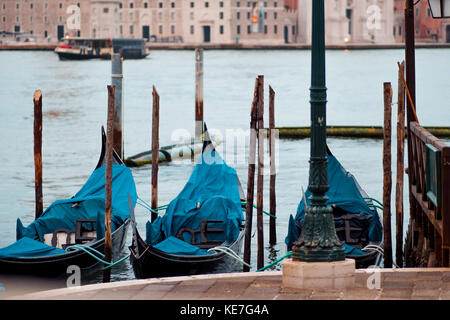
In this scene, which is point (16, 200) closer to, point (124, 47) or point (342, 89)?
point (342, 89)

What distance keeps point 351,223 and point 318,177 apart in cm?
393

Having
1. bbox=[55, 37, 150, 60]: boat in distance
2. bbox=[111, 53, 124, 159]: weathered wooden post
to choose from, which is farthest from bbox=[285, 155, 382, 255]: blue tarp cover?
bbox=[55, 37, 150, 60]: boat in distance

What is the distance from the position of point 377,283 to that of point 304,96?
4482 cm

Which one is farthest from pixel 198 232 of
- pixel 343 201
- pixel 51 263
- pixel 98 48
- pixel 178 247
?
pixel 98 48

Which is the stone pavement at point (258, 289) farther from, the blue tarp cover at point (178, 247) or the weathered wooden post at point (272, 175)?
the weathered wooden post at point (272, 175)

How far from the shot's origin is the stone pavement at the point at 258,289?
597cm

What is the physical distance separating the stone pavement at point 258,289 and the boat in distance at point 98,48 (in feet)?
287

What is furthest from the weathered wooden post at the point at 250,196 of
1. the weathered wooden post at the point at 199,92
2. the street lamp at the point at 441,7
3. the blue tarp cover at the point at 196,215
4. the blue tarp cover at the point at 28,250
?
the weathered wooden post at the point at 199,92

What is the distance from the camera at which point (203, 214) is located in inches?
399

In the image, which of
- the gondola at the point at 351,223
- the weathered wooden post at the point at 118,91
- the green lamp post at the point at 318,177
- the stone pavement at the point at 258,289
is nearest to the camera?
the stone pavement at the point at 258,289

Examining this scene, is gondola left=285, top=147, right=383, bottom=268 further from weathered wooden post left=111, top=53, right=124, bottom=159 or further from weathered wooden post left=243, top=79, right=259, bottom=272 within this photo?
weathered wooden post left=111, top=53, right=124, bottom=159

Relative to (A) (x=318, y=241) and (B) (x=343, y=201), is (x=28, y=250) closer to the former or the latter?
(B) (x=343, y=201)

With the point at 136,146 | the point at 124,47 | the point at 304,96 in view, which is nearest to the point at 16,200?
the point at 136,146

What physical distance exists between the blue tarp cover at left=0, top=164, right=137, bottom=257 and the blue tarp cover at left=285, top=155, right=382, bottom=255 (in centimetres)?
207
